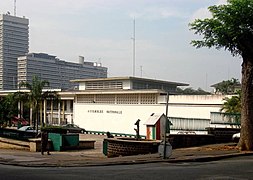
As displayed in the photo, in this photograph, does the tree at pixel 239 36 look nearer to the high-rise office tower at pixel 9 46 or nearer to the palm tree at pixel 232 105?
the palm tree at pixel 232 105

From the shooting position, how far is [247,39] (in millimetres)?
19828

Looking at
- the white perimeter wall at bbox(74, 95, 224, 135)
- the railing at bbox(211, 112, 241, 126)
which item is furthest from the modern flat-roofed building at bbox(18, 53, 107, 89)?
the railing at bbox(211, 112, 241, 126)

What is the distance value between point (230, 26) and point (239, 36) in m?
0.65

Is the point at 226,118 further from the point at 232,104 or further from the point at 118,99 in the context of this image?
the point at 118,99

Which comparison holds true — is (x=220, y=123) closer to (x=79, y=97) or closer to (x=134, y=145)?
(x=134, y=145)

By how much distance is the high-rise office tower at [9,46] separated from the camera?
115 m

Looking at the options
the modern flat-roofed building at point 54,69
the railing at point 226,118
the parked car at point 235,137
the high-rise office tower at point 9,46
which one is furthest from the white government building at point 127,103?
the high-rise office tower at point 9,46

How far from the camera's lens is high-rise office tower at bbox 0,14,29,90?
11531cm

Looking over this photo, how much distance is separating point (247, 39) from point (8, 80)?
106 metres

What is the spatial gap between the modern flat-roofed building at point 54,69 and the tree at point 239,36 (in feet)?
288

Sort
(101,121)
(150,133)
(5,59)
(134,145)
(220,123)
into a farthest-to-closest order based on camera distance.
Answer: (5,59) < (101,121) < (220,123) < (150,133) < (134,145)

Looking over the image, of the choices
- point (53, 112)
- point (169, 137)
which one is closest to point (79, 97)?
point (53, 112)

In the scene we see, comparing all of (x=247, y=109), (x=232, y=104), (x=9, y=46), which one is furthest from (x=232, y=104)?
(x=9, y=46)

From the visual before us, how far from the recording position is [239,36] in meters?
19.5
